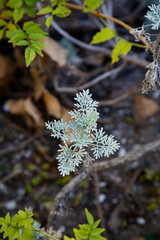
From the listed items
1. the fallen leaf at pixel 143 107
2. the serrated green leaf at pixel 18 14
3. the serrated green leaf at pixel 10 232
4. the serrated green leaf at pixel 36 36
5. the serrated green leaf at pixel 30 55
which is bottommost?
the serrated green leaf at pixel 10 232

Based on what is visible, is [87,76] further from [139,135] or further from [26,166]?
[26,166]

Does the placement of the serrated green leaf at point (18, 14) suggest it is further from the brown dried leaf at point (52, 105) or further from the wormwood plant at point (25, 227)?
the brown dried leaf at point (52, 105)

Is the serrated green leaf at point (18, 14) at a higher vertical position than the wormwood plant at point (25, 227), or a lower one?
higher

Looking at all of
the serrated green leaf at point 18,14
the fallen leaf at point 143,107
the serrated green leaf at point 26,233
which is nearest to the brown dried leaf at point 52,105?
the fallen leaf at point 143,107

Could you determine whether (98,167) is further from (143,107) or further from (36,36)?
(143,107)

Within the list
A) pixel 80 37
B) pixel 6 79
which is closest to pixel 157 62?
pixel 6 79

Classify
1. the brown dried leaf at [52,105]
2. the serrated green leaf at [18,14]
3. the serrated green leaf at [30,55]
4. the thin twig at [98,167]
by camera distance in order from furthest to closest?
the brown dried leaf at [52,105] → the thin twig at [98,167] → the serrated green leaf at [18,14] → the serrated green leaf at [30,55]

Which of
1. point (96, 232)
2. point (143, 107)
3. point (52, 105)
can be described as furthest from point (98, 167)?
point (143, 107)
